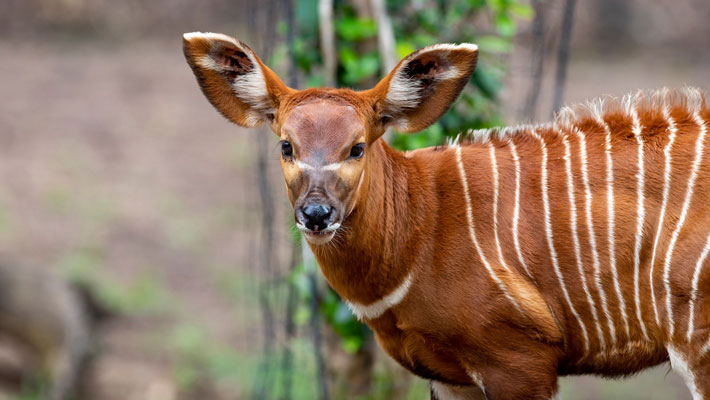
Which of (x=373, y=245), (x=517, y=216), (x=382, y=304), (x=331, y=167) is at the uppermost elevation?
(x=331, y=167)

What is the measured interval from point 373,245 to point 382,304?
0.81 feet

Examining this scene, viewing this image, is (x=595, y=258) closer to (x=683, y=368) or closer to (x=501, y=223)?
(x=501, y=223)

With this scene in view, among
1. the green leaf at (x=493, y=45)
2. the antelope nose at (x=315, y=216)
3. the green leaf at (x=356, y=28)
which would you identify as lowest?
the antelope nose at (x=315, y=216)

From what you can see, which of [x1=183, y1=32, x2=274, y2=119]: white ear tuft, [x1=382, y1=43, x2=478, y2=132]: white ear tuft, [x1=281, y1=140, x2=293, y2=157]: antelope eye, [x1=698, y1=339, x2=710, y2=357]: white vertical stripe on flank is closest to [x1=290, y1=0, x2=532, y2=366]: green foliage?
[x1=382, y1=43, x2=478, y2=132]: white ear tuft

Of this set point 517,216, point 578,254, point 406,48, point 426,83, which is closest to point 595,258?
point 578,254

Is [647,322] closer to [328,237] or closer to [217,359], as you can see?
[328,237]

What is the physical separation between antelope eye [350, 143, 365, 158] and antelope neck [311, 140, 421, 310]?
0.11 metres

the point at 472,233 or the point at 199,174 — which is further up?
the point at 472,233

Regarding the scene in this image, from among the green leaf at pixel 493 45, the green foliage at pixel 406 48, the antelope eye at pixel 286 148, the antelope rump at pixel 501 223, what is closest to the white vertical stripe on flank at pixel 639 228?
the antelope rump at pixel 501 223

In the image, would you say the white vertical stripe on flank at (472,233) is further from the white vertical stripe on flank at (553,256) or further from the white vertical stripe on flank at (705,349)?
the white vertical stripe on flank at (705,349)

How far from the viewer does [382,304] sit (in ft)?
11.8

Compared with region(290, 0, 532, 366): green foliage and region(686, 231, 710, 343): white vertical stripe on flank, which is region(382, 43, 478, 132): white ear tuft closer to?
region(686, 231, 710, 343): white vertical stripe on flank

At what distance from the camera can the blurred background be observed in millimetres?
5691

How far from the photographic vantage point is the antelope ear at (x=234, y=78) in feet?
11.7
